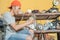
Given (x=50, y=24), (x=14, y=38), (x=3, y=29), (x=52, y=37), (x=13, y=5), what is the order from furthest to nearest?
(x=52, y=37) < (x=50, y=24) < (x=13, y=5) < (x=3, y=29) < (x=14, y=38)

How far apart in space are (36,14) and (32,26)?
0.19 meters

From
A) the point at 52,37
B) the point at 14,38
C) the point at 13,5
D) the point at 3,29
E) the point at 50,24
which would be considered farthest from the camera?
the point at 52,37

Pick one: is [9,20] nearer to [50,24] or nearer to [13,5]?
[13,5]

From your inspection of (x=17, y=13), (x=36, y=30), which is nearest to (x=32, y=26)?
(x=36, y=30)

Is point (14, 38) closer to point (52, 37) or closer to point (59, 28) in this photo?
point (59, 28)

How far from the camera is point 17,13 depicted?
9.55 feet

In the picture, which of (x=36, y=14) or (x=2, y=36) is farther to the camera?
(x=36, y=14)

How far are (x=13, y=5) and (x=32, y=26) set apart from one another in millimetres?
406

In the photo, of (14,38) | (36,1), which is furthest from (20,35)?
(36,1)

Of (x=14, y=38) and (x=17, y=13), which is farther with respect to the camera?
(x=17, y=13)

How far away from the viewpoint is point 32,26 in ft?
9.75

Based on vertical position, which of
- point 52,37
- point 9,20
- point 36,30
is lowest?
point 52,37

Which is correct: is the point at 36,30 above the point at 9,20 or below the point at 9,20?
below

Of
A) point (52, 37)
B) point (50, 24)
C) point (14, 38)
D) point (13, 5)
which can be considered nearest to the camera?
point (14, 38)
